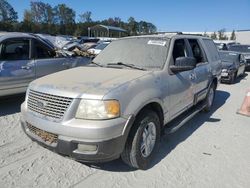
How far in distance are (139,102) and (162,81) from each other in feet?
2.40

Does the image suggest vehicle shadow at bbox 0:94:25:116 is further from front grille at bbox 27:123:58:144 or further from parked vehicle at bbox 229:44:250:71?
parked vehicle at bbox 229:44:250:71

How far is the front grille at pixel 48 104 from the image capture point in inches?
124

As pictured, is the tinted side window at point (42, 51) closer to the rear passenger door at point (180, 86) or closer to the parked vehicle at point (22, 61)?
the parked vehicle at point (22, 61)

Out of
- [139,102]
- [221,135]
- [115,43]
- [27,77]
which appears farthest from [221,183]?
[27,77]

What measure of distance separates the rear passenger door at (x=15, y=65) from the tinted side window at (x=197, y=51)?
3.65m

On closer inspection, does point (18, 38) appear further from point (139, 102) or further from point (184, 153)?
point (184, 153)

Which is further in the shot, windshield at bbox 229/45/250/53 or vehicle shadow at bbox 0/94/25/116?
windshield at bbox 229/45/250/53

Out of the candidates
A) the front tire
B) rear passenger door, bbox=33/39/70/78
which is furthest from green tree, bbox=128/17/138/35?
the front tire

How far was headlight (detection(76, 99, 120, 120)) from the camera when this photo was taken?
3.06m

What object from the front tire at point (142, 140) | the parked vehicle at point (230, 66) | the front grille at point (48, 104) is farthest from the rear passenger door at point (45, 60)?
the parked vehicle at point (230, 66)

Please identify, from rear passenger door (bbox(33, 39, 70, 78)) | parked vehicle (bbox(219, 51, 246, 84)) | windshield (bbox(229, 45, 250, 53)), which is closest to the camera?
rear passenger door (bbox(33, 39, 70, 78))

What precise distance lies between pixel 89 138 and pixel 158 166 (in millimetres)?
1327

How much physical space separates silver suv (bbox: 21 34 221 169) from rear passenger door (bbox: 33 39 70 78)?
2.14m

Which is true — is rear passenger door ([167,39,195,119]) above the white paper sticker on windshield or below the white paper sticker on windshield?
below
